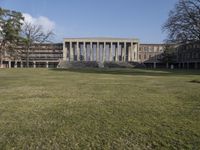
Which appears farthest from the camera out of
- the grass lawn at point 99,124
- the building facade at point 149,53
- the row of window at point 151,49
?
the row of window at point 151,49

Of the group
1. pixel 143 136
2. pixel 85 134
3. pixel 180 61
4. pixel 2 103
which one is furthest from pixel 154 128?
pixel 180 61

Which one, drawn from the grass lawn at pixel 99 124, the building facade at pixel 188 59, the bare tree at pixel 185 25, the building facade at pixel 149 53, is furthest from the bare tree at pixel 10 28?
the building facade at pixel 149 53

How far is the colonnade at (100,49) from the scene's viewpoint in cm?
13550

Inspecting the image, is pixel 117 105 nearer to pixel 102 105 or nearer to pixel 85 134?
pixel 102 105

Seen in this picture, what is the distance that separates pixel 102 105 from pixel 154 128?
2711 mm

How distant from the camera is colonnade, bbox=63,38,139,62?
135500 millimetres

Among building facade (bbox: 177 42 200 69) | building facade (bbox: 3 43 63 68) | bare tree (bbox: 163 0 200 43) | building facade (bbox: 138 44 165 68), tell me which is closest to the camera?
bare tree (bbox: 163 0 200 43)

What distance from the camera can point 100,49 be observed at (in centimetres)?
13712

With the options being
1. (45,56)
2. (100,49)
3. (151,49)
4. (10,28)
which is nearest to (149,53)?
(151,49)

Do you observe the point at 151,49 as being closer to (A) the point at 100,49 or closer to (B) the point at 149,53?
(B) the point at 149,53

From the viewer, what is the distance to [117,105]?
8820 mm

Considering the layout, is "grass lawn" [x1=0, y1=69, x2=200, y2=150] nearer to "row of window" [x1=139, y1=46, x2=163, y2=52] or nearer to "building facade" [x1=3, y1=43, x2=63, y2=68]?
"building facade" [x1=3, y1=43, x2=63, y2=68]

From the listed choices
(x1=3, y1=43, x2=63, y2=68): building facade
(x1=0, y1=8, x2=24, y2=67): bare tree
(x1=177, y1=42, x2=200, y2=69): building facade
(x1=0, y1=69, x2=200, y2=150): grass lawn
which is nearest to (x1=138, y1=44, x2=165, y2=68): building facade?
(x1=177, y1=42, x2=200, y2=69): building facade

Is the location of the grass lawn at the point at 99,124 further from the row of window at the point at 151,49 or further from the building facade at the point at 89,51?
the row of window at the point at 151,49
